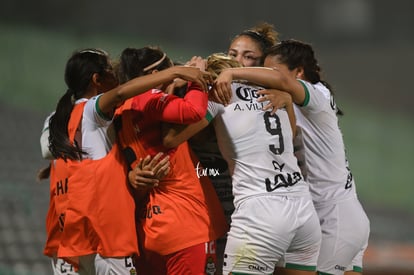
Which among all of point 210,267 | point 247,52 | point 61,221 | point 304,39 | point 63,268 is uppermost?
point 247,52

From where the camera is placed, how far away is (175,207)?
3.55m

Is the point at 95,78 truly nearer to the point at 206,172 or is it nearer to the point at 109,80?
the point at 109,80

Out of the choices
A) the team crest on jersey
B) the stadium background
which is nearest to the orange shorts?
the team crest on jersey

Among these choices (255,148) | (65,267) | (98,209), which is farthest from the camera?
(65,267)

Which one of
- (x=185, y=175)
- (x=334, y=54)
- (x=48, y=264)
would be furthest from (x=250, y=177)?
(x=334, y=54)

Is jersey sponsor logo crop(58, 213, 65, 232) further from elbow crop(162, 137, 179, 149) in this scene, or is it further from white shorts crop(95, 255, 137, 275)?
elbow crop(162, 137, 179, 149)

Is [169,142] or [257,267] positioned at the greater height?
[169,142]

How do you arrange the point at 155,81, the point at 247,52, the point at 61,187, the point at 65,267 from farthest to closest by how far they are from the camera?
the point at 247,52 → the point at 65,267 → the point at 61,187 → the point at 155,81

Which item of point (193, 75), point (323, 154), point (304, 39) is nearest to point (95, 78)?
point (193, 75)

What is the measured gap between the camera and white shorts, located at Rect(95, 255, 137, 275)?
11.8 feet

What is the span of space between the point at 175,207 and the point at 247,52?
1118mm

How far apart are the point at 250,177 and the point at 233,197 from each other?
1.44 ft

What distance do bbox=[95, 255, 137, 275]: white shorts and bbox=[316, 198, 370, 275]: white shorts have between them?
970mm

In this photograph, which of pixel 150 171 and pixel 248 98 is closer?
pixel 150 171
